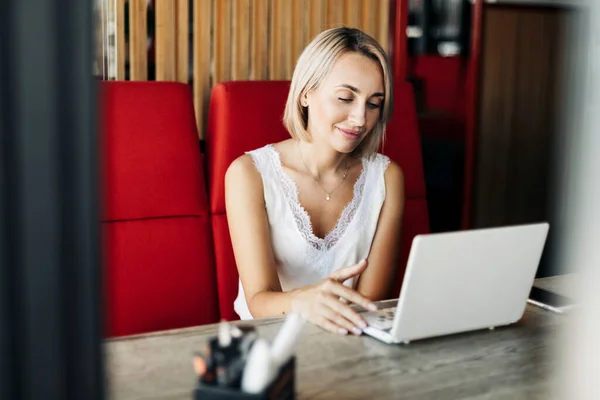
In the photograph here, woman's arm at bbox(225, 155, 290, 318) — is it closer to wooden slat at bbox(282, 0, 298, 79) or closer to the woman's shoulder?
the woman's shoulder

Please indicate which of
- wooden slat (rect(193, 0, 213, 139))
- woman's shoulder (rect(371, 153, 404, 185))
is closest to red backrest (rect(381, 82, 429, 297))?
woman's shoulder (rect(371, 153, 404, 185))

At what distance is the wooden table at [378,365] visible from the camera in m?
1.07

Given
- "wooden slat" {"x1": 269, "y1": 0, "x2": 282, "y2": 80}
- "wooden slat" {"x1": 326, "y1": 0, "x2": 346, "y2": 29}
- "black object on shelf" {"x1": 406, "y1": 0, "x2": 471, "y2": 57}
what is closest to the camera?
"wooden slat" {"x1": 269, "y1": 0, "x2": 282, "y2": 80}

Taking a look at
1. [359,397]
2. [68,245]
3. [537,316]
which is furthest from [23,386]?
[537,316]

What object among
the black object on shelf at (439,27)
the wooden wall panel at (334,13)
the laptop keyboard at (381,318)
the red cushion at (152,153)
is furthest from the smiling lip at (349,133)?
the black object on shelf at (439,27)

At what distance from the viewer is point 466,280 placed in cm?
126

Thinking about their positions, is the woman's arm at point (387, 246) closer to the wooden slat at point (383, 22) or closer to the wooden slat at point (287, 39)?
the wooden slat at point (287, 39)

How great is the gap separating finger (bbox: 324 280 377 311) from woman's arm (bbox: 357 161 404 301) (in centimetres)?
51

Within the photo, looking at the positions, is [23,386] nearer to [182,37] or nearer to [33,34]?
[33,34]

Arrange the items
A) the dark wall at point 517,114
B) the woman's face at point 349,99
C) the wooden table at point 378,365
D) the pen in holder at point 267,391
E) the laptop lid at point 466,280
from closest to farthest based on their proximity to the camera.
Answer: the pen in holder at point 267,391 → the wooden table at point 378,365 → the laptop lid at point 466,280 → the woman's face at point 349,99 → the dark wall at point 517,114

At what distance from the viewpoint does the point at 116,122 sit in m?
2.00

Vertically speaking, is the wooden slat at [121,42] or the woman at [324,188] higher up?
the wooden slat at [121,42]

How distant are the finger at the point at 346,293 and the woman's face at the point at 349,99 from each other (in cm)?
59

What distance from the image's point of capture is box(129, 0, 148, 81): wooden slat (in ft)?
7.33
